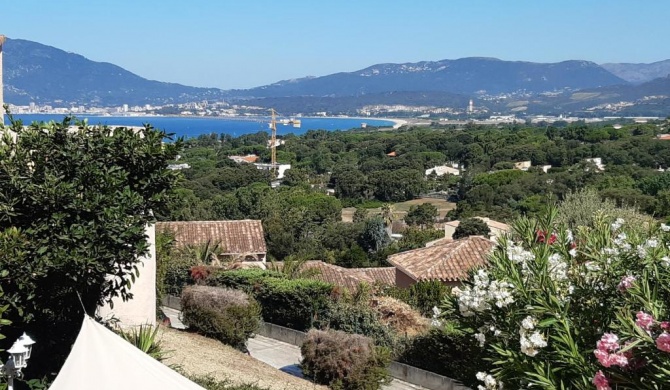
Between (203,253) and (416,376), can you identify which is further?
(203,253)

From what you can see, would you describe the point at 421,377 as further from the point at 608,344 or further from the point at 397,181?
the point at 397,181

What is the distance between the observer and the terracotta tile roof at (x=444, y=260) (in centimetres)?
1703

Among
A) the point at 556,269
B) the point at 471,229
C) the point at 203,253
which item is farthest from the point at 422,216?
→ the point at 556,269

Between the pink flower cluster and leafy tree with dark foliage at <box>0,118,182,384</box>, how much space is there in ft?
13.5

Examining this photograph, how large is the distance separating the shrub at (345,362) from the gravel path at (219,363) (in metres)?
0.21

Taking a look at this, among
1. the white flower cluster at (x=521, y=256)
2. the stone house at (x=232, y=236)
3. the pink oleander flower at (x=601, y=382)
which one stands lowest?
the stone house at (x=232, y=236)

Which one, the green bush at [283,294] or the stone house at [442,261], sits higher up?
the green bush at [283,294]

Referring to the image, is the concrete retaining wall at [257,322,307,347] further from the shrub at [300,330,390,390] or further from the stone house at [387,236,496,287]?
the stone house at [387,236,496,287]

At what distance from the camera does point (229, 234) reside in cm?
2253

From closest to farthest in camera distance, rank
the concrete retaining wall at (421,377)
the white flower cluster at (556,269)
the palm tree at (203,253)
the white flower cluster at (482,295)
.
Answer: the white flower cluster at (482,295)
the white flower cluster at (556,269)
the concrete retaining wall at (421,377)
the palm tree at (203,253)

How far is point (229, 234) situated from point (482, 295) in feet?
61.0

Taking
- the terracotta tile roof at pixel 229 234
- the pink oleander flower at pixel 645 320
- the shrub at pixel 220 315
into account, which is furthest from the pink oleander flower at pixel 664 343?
the terracotta tile roof at pixel 229 234

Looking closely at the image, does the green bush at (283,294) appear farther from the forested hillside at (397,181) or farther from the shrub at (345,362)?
the forested hillside at (397,181)

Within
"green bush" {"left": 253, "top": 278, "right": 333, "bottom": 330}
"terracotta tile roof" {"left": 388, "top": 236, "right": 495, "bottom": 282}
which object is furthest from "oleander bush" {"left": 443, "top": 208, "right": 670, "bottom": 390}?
"terracotta tile roof" {"left": 388, "top": 236, "right": 495, "bottom": 282}
